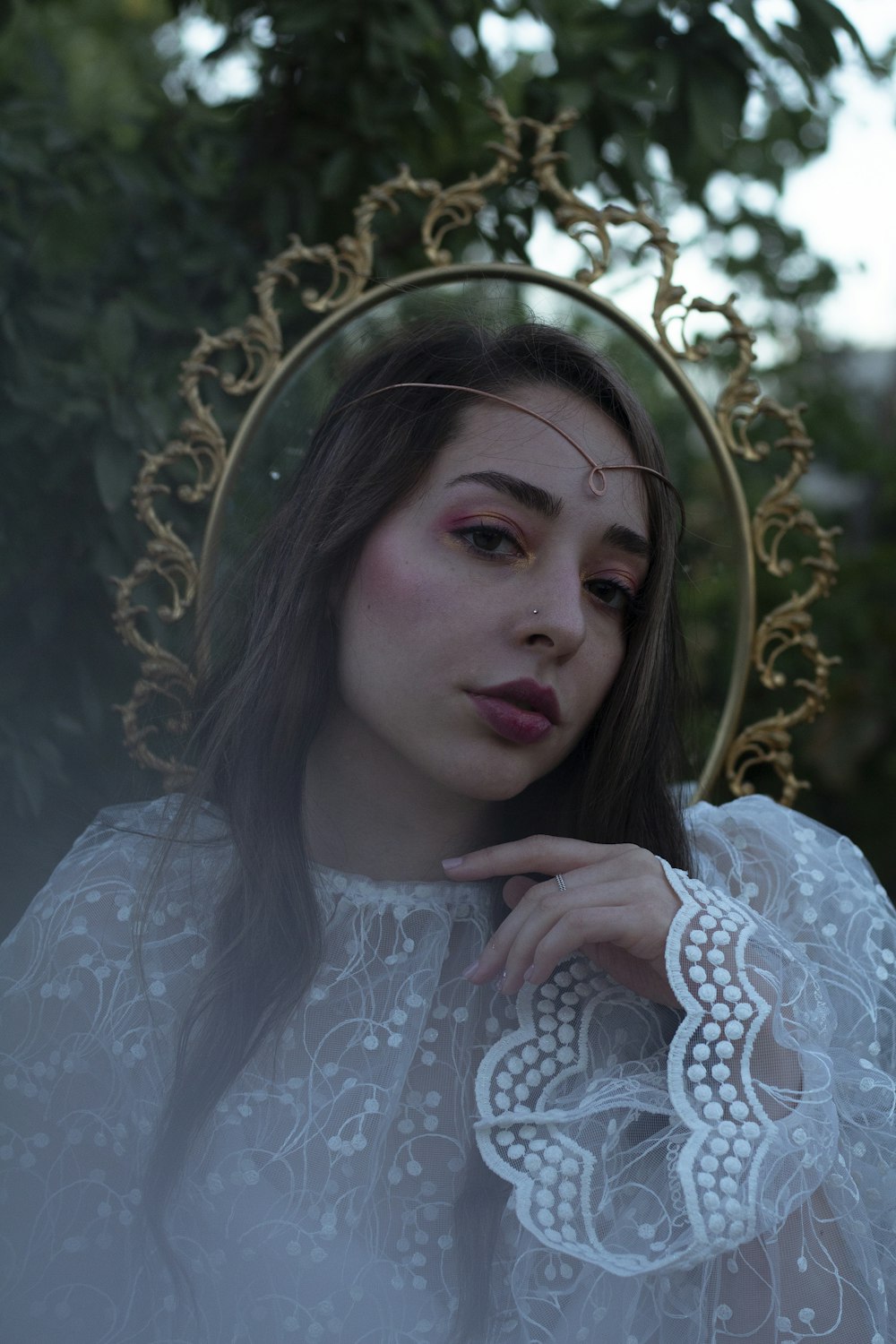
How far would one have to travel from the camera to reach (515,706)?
1186 millimetres

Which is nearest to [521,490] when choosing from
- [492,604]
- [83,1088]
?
[492,604]

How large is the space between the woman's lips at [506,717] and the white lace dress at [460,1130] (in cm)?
20

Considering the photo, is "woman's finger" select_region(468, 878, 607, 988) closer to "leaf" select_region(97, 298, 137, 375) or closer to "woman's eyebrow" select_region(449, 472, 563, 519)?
"woman's eyebrow" select_region(449, 472, 563, 519)

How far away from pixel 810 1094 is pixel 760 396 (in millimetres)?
913

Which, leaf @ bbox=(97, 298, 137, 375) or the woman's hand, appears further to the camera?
leaf @ bbox=(97, 298, 137, 375)

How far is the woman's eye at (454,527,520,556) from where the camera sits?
119 centimetres

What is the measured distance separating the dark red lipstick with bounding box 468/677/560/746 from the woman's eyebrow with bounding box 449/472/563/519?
0.16 m

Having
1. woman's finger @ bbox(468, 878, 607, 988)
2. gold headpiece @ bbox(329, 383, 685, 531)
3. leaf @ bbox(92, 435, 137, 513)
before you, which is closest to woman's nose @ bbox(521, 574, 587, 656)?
gold headpiece @ bbox(329, 383, 685, 531)

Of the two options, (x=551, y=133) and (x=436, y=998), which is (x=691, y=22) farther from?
(x=436, y=998)

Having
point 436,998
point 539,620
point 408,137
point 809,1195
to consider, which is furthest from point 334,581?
point 408,137

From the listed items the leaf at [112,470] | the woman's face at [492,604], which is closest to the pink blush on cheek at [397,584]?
→ the woman's face at [492,604]

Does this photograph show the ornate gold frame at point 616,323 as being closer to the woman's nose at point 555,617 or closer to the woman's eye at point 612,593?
the woman's eye at point 612,593

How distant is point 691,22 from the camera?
1799 mm

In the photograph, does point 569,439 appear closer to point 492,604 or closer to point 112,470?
point 492,604
